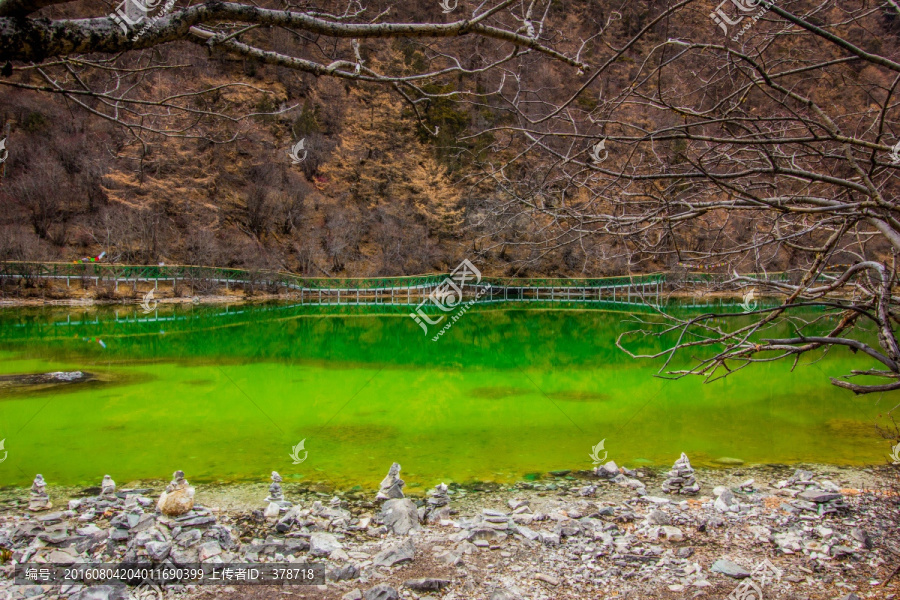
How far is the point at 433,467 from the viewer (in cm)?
410

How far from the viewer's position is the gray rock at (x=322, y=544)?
2.62 m

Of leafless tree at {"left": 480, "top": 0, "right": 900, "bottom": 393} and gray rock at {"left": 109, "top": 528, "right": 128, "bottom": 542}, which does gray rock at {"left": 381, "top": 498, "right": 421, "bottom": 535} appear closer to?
gray rock at {"left": 109, "top": 528, "right": 128, "bottom": 542}

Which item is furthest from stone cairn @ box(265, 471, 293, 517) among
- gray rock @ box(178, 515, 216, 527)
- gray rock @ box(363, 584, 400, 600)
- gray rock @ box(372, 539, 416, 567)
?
gray rock @ box(363, 584, 400, 600)

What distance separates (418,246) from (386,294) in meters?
4.77

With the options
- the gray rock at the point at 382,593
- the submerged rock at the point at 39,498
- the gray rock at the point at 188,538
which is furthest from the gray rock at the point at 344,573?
the submerged rock at the point at 39,498

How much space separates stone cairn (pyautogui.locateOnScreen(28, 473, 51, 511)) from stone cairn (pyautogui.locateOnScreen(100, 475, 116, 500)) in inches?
10.5

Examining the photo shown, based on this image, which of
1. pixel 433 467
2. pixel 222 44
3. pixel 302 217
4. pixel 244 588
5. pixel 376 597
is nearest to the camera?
pixel 222 44

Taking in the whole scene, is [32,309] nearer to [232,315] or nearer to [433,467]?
[232,315]

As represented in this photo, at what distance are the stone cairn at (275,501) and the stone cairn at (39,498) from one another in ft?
3.99

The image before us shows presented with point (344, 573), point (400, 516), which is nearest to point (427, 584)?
point (344, 573)

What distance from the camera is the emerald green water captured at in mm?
4207

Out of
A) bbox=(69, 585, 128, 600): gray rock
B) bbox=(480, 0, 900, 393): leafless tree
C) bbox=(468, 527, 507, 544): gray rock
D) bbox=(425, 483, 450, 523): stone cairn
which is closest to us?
bbox=(480, 0, 900, 393): leafless tree

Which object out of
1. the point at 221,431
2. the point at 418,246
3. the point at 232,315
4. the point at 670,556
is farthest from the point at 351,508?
the point at 418,246

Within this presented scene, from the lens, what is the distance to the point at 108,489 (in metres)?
3.38
